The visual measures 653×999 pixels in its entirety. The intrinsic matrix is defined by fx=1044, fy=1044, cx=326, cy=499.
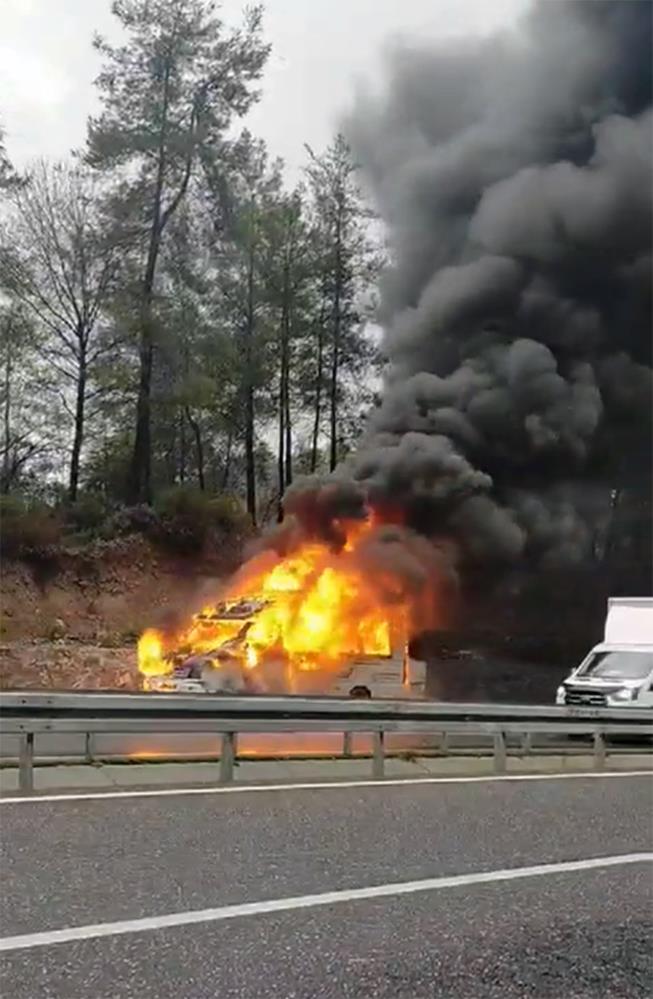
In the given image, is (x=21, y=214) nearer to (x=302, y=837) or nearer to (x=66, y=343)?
(x=66, y=343)

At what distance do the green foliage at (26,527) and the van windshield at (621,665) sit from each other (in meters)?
10.5

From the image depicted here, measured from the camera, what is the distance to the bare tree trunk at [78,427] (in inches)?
842

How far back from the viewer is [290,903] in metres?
4.73

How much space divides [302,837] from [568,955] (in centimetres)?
230

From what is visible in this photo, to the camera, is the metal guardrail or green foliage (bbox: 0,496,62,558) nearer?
the metal guardrail

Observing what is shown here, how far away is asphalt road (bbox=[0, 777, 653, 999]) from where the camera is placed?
12.4ft

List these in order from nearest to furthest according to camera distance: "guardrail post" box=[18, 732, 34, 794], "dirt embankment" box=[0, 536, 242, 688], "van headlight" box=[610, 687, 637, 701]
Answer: "guardrail post" box=[18, 732, 34, 794] → "van headlight" box=[610, 687, 637, 701] → "dirt embankment" box=[0, 536, 242, 688]

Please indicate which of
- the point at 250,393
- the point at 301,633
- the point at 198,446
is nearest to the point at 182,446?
the point at 198,446

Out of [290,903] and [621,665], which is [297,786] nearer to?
[290,903]

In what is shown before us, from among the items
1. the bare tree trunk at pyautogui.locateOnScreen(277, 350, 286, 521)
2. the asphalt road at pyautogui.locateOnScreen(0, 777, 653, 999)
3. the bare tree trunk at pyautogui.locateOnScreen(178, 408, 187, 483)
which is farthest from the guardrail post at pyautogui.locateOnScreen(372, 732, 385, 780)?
the bare tree trunk at pyautogui.locateOnScreen(277, 350, 286, 521)

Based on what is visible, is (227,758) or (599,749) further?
(599,749)

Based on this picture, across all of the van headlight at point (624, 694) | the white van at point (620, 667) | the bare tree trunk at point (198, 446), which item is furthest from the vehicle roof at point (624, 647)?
the bare tree trunk at point (198, 446)

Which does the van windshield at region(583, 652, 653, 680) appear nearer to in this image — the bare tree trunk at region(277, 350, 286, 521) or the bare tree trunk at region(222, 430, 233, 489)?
the bare tree trunk at region(277, 350, 286, 521)

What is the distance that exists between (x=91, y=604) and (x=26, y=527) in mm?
1983
